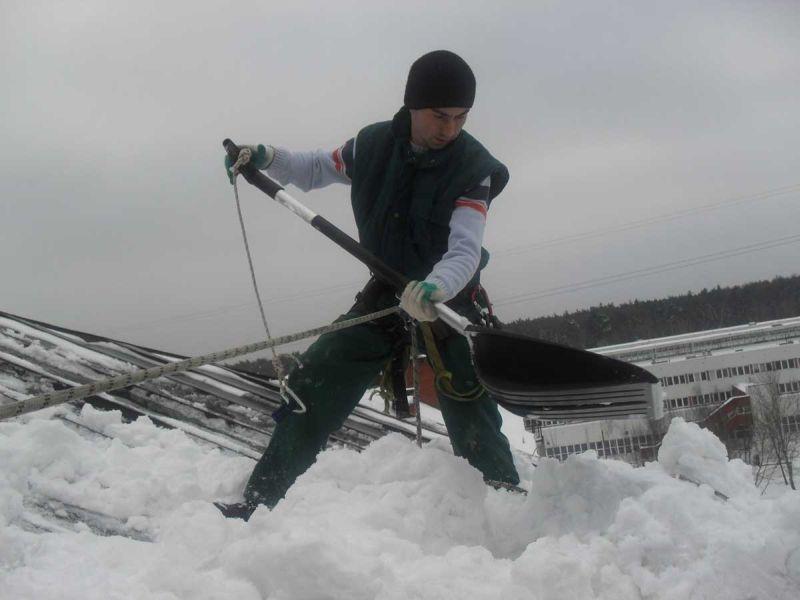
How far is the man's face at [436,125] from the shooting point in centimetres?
275

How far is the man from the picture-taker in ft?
8.87

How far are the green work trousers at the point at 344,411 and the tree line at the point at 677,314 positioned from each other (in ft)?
151

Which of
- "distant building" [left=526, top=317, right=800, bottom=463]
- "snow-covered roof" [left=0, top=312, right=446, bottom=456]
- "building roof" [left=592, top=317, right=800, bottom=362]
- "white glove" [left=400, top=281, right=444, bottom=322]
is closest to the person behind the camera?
"white glove" [left=400, top=281, right=444, bottom=322]

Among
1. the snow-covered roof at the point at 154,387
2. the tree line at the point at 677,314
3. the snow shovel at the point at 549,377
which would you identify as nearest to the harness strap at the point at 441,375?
the snow shovel at the point at 549,377

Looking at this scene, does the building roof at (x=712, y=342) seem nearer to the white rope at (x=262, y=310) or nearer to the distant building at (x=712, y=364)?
the distant building at (x=712, y=364)

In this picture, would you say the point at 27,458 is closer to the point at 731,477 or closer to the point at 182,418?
the point at 182,418

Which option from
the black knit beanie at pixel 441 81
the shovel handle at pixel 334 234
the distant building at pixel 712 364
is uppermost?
the black knit beanie at pixel 441 81

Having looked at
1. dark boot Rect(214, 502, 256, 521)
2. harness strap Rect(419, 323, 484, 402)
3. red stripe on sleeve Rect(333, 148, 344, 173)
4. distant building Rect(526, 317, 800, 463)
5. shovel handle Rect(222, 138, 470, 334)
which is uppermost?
red stripe on sleeve Rect(333, 148, 344, 173)

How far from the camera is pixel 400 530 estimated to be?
2078 mm

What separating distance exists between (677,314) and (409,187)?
56.9 metres

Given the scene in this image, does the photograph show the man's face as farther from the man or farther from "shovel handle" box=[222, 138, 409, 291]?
"shovel handle" box=[222, 138, 409, 291]

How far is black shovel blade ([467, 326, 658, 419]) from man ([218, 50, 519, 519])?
→ 223 mm

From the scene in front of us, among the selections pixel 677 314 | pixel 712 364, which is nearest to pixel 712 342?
pixel 712 364

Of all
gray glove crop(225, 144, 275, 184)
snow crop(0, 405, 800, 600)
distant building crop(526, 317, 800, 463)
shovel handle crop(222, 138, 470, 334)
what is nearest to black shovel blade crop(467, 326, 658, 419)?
shovel handle crop(222, 138, 470, 334)
